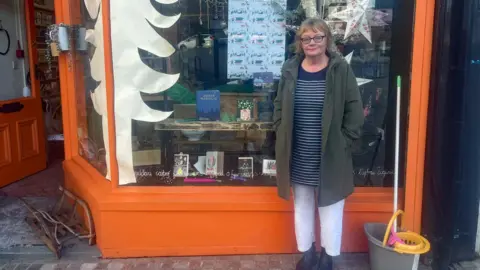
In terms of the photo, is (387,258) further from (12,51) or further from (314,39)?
(12,51)

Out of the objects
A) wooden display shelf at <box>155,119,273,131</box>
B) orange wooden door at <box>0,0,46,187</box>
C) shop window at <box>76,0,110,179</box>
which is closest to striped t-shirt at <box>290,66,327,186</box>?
wooden display shelf at <box>155,119,273,131</box>

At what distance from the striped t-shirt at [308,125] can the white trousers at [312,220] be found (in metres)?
0.13

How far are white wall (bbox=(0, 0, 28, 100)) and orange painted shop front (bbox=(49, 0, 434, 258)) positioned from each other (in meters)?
1.74

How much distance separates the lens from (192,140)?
12.5 feet

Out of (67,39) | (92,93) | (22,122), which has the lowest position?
(22,122)

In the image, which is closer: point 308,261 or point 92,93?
point 308,261

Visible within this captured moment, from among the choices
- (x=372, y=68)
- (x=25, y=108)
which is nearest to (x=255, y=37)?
(x=372, y=68)

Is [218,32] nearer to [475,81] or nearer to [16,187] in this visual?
[475,81]

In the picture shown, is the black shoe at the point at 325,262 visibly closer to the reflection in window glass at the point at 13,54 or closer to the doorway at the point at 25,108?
the doorway at the point at 25,108

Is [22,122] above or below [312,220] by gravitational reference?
above

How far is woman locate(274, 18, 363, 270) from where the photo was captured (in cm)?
288

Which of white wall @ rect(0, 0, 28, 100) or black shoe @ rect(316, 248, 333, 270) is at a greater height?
white wall @ rect(0, 0, 28, 100)

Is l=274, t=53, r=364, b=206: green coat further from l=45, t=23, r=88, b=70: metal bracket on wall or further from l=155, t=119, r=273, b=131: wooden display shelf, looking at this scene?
l=45, t=23, r=88, b=70: metal bracket on wall

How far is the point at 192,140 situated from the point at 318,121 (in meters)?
1.24
